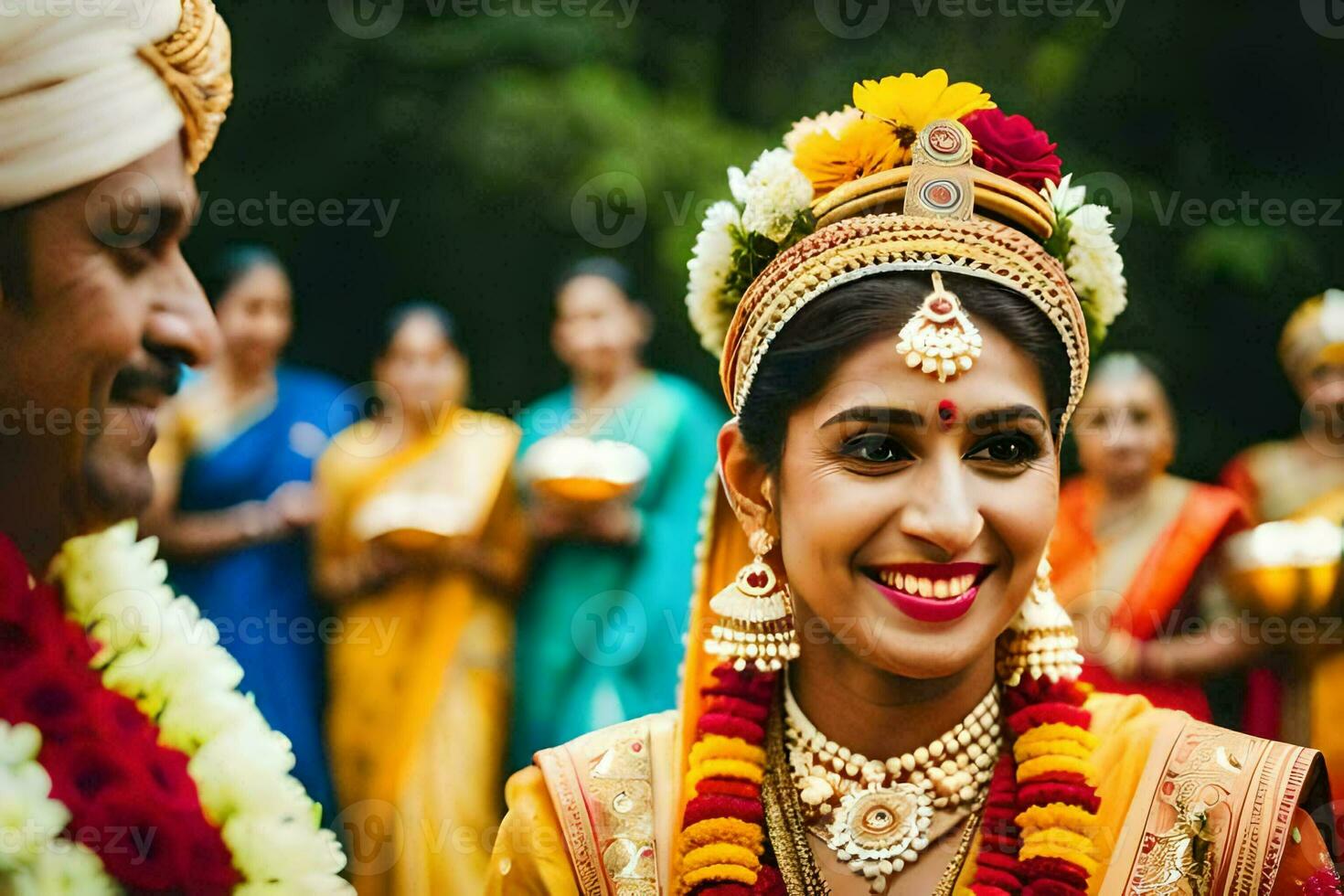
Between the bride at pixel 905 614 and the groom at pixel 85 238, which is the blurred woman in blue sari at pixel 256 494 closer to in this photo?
the groom at pixel 85 238

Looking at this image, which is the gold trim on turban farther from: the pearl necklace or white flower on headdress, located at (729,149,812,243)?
the pearl necklace

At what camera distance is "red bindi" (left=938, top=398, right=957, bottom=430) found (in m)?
2.39

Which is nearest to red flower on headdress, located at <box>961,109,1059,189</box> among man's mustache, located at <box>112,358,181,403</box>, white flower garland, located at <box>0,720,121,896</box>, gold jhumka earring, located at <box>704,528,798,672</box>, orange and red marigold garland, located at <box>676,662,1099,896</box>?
gold jhumka earring, located at <box>704,528,798,672</box>

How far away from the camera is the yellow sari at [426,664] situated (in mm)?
3828

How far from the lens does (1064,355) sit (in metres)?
2.52

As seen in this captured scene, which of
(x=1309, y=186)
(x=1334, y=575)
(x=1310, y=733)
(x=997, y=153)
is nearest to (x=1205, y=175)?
(x=1309, y=186)

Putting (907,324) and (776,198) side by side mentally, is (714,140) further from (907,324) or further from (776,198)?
(907,324)

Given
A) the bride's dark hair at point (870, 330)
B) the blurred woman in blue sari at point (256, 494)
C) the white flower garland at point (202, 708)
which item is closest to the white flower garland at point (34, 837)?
the white flower garland at point (202, 708)

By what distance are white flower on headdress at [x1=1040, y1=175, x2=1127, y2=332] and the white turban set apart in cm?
187

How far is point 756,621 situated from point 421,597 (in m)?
1.59

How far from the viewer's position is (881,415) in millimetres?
2416

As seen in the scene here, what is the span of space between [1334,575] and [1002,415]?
2.01m

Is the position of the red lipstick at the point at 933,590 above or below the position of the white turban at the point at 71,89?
below

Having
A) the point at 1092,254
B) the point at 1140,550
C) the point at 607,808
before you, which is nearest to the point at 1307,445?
the point at 1140,550
